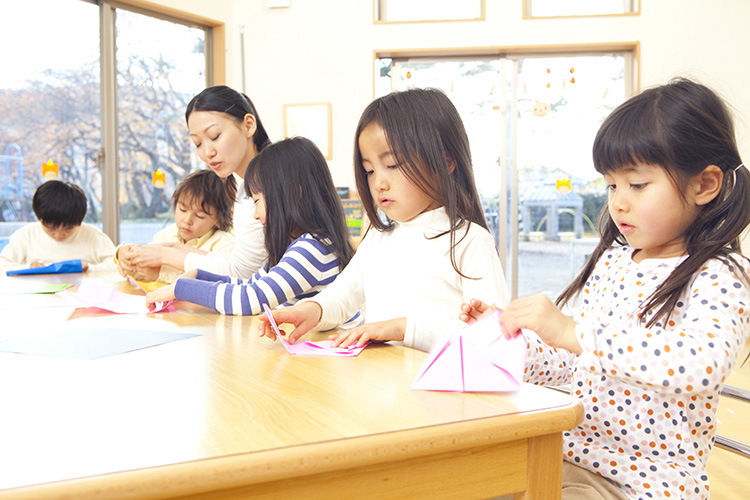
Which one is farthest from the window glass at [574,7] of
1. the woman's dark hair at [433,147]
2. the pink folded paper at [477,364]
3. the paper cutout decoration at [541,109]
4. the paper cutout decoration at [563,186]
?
the pink folded paper at [477,364]

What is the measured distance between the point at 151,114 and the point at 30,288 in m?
2.56

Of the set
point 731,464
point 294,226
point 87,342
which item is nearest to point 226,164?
point 294,226

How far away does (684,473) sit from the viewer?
817 millimetres

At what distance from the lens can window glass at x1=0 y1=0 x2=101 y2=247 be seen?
355cm

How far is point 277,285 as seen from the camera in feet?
4.35

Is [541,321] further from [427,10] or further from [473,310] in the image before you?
[427,10]

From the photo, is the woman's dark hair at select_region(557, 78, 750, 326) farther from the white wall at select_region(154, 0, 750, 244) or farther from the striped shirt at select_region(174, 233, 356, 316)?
the white wall at select_region(154, 0, 750, 244)

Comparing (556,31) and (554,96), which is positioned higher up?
(556,31)

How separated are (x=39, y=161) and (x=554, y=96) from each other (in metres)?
3.46

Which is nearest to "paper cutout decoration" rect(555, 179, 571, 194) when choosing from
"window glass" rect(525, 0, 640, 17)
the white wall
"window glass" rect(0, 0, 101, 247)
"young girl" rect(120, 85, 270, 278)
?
the white wall

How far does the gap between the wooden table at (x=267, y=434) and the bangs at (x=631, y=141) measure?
15.7 inches

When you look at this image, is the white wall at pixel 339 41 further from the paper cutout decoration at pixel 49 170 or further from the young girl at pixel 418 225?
the young girl at pixel 418 225

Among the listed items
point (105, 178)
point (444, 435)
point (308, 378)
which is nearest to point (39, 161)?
point (105, 178)

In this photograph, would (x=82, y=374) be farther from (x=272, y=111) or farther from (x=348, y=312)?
(x=272, y=111)
